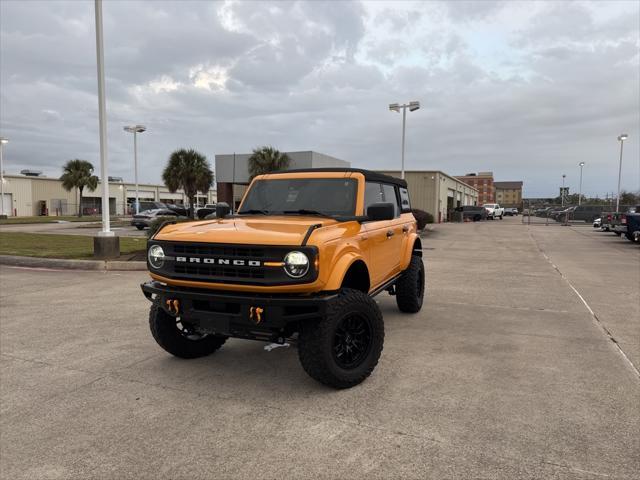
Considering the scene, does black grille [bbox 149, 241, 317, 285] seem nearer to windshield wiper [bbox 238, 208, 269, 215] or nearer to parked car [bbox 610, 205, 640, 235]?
windshield wiper [bbox 238, 208, 269, 215]

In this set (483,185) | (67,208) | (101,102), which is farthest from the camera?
(483,185)

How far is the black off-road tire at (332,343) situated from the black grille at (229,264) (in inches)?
16.2

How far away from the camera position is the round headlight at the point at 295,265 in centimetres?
334

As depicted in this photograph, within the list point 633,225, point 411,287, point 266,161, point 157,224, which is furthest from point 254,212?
point 266,161

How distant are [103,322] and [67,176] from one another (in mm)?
48254

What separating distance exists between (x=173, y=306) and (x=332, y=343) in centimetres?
137

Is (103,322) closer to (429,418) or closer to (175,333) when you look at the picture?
(175,333)

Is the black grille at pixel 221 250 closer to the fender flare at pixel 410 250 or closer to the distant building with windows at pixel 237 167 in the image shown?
the fender flare at pixel 410 250

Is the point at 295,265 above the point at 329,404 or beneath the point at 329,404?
above

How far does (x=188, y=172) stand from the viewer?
33.2m

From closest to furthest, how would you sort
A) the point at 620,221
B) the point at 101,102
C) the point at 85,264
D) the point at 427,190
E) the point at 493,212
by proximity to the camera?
the point at 85,264, the point at 101,102, the point at 620,221, the point at 427,190, the point at 493,212

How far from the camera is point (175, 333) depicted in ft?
14.3

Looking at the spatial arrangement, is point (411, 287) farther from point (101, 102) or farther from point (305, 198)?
point (101, 102)

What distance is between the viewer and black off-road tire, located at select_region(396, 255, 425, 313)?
6.21m
